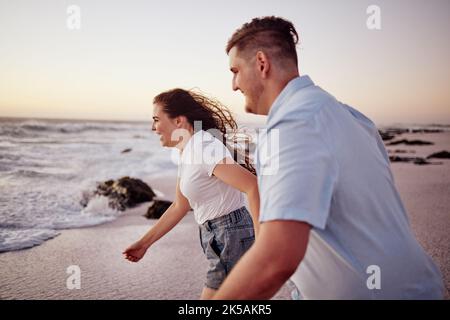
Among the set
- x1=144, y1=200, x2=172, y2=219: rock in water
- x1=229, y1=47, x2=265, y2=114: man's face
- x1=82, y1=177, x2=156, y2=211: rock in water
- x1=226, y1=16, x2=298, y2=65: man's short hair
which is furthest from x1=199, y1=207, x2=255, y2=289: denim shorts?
x1=82, y1=177, x2=156, y2=211: rock in water

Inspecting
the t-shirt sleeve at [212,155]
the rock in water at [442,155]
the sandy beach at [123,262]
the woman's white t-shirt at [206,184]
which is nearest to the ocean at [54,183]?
the sandy beach at [123,262]

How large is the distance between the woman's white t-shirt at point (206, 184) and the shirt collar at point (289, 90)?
1.18 meters

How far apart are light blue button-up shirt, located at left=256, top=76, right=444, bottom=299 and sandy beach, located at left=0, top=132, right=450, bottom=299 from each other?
2718 mm

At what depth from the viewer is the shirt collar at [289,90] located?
146 cm

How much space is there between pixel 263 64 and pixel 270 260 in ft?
2.63

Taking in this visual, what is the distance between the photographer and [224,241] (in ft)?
8.77

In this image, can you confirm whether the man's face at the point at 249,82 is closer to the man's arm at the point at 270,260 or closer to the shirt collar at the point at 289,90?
the shirt collar at the point at 289,90

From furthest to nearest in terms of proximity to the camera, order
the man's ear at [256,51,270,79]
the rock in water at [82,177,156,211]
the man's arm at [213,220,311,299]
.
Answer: the rock in water at [82,177,156,211] → the man's ear at [256,51,270,79] → the man's arm at [213,220,311,299]

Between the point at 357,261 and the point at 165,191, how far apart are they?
9538 mm

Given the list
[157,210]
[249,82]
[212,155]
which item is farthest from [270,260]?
[157,210]

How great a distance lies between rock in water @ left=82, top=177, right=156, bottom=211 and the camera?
8.28 metres

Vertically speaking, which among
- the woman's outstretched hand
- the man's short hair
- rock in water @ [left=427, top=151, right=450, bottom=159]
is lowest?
rock in water @ [left=427, top=151, right=450, bottom=159]

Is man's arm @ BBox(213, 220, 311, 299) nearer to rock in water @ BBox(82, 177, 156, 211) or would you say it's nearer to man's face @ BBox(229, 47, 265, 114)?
man's face @ BBox(229, 47, 265, 114)

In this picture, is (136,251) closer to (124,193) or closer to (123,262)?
(123,262)
